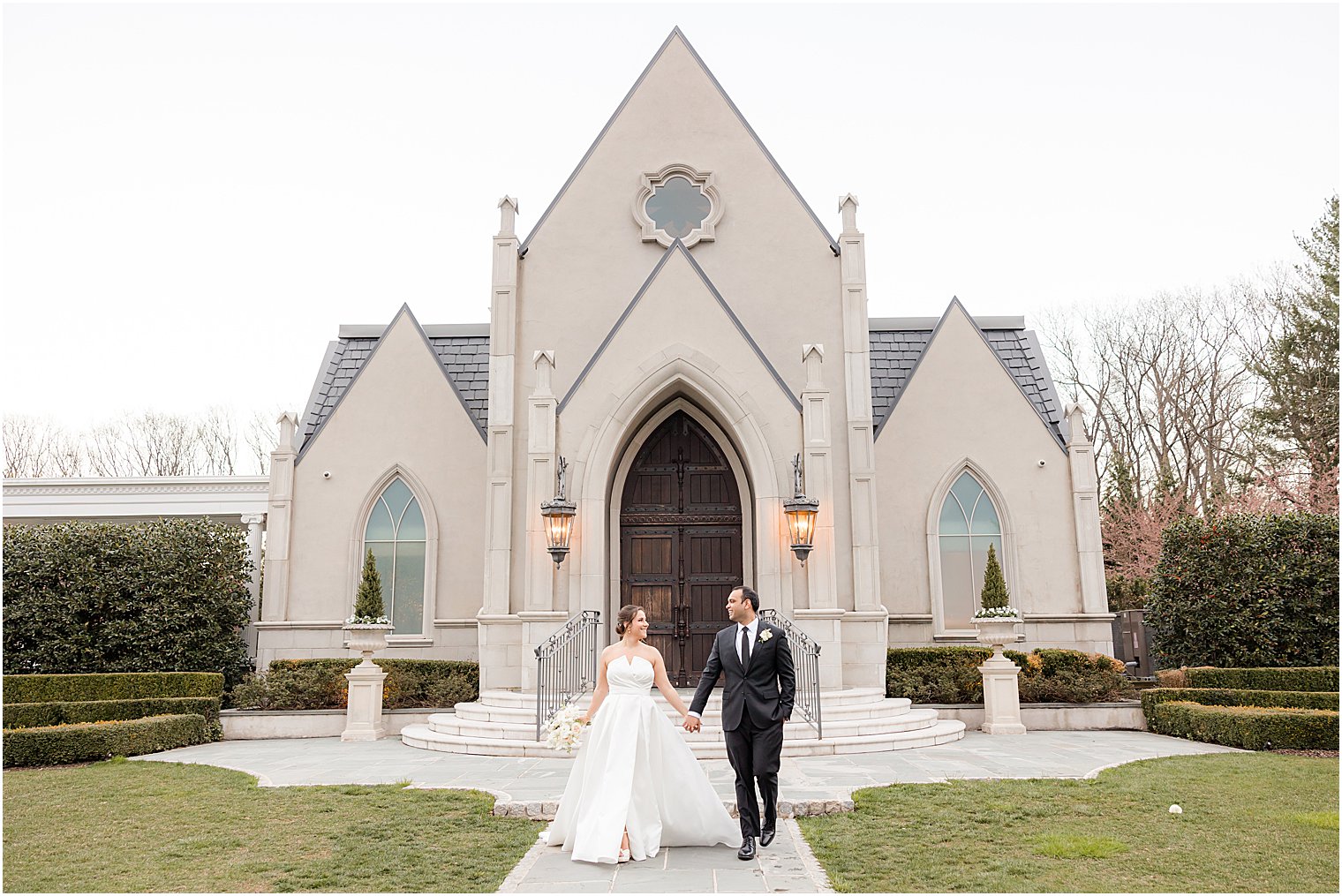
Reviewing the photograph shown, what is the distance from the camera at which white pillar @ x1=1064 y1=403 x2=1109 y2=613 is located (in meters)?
17.2

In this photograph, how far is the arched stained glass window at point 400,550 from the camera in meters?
17.7

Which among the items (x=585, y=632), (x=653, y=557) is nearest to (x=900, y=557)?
(x=653, y=557)

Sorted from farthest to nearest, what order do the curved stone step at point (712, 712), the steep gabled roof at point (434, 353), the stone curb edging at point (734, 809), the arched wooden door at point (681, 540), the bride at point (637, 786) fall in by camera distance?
the steep gabled roof at point (434, 353)
the arched wooden door at point (681, 540)
the curved stone step at point (712, 712)
the stone curb edging at point (734, 809)
the bride at point (637, 786)

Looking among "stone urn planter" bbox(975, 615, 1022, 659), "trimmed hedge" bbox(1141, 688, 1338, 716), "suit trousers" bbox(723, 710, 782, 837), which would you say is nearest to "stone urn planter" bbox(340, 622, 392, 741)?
"suit trousers" bbox(723, 710, 782, 837)

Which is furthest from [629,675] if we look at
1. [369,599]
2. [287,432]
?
[287,432]

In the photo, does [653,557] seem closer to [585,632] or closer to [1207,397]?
[585,632]

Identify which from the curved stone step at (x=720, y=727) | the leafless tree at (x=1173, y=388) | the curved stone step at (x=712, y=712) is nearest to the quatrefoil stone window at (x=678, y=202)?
the curved stone step at (x=712, y=712)

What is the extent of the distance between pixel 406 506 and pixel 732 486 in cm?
641

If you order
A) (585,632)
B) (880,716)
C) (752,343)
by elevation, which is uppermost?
(752,343)

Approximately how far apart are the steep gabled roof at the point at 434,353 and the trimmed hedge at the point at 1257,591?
12.8 metres

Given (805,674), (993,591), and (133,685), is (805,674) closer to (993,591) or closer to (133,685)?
(993,591)

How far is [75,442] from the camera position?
3984 centimetres

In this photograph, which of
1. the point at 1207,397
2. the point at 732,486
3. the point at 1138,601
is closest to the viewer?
the point at 732,486

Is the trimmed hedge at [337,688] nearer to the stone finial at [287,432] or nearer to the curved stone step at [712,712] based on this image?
the curved stone step at [712,712]
